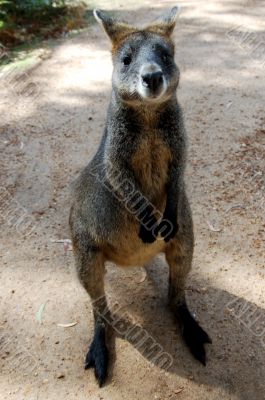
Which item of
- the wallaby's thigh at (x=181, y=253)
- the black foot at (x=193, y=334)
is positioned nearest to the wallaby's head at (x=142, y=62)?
the wallaby's thigh at (x=181, y=253)

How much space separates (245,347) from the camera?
356 cm

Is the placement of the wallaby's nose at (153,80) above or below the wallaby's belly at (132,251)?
above

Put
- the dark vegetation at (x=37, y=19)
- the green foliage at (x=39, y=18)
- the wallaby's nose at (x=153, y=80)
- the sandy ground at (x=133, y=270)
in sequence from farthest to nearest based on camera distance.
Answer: the green foliage at (x=39, y=18)
the dark vegetation at (x=37, y=19)
the sandy ground at (x=133, y=270)
the wallaby's nose at (x=153, y=80)

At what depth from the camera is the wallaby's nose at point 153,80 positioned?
9.61ft

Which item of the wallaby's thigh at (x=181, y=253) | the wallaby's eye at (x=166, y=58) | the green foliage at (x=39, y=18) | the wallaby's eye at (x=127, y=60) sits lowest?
the green foliage at (x=39, y=18)

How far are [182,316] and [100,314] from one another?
605mm

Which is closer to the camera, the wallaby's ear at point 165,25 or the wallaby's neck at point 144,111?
the wallaby's neck at point 144,111

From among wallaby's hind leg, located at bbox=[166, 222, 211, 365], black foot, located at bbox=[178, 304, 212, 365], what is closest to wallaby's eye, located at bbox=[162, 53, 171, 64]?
wallaby's hind leg, located at bbox=[166, 222, 211, 365]

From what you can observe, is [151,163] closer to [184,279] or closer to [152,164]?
[152,164]

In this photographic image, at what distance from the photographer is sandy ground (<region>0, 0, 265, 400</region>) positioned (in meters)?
3.46

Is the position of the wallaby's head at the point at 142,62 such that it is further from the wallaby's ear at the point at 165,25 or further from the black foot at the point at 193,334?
the black foot at the point at 193,334

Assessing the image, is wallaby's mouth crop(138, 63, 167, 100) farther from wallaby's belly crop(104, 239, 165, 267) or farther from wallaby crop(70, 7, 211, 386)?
wallaby's belly crop(104, 239, 165, 267)

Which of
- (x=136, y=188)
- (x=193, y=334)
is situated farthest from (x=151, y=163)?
(x=193, y=334)

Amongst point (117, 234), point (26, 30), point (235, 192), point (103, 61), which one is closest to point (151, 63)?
point (117, 234)
